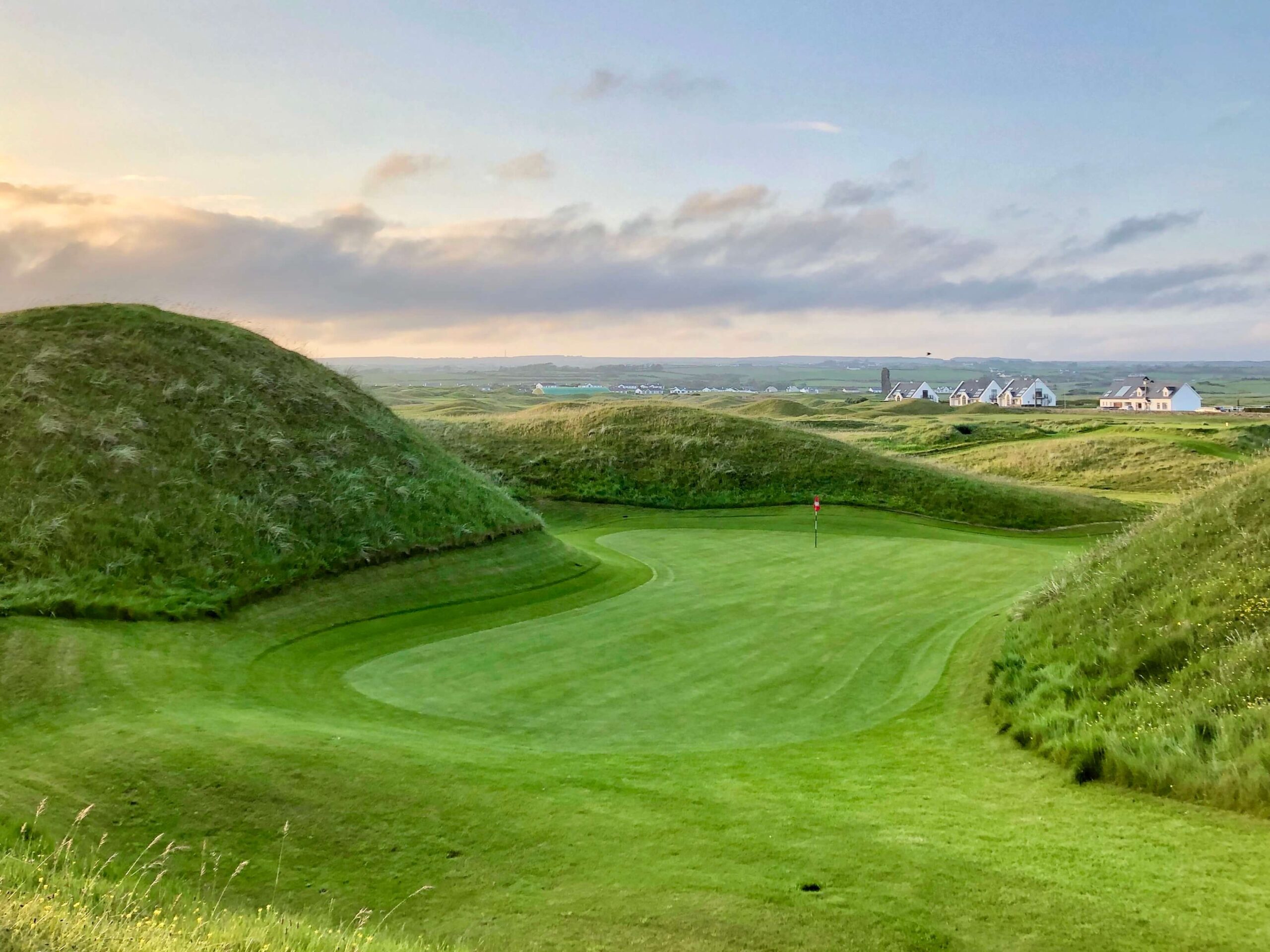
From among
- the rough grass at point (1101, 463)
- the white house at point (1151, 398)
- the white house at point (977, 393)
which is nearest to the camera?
the rough grass at point (1101, 463)

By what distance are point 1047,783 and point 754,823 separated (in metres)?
3.90

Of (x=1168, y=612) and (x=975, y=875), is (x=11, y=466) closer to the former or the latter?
(x=975, y=875)

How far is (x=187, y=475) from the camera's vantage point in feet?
77.6

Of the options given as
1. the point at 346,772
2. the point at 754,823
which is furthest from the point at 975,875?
the point at 346,772

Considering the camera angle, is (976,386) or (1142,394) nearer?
(1142,394)

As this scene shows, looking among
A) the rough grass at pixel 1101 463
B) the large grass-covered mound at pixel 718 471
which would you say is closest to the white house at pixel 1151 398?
the rough grass at pixel 1101 463

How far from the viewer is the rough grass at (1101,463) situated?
56.8 meters

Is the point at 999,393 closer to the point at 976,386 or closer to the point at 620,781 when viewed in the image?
the point at 976,386

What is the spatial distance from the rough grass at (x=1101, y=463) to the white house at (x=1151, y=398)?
76664 mm

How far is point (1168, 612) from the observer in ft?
42.9

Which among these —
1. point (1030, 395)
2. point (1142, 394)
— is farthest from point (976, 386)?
point (1142, 394)

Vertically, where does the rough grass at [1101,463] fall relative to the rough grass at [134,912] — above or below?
above

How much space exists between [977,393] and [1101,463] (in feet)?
362

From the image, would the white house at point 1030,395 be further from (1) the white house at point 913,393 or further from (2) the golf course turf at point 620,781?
(2) the golf course turf at point 620,781
